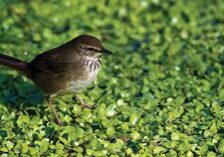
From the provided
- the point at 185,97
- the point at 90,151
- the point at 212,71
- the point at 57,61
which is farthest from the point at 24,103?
the point at 212,71

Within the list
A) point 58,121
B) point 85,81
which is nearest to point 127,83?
point 85,81

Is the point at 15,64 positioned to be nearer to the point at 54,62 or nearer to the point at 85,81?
the point at 54,62

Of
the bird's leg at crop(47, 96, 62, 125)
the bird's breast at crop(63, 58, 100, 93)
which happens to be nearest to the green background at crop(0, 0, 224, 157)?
the bird's leg at crop(47, 96, 62, 125)

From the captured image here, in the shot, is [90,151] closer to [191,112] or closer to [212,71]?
[191,112]

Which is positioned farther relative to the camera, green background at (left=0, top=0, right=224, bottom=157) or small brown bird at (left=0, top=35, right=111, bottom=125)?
small brown bird at (left=0, top=35, right=111, bottom=125)

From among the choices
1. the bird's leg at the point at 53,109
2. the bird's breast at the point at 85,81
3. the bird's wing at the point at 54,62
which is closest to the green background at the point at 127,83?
the bird's leg at the point at 53,109

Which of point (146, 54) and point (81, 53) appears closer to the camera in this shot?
point (81, 53)

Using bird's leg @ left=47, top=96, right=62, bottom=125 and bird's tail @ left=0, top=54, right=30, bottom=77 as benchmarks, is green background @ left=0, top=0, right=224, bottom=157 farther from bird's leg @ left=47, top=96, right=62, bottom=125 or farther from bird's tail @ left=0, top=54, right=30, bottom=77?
bird's tail @ left=0, top=54, right=30, bottom=77
